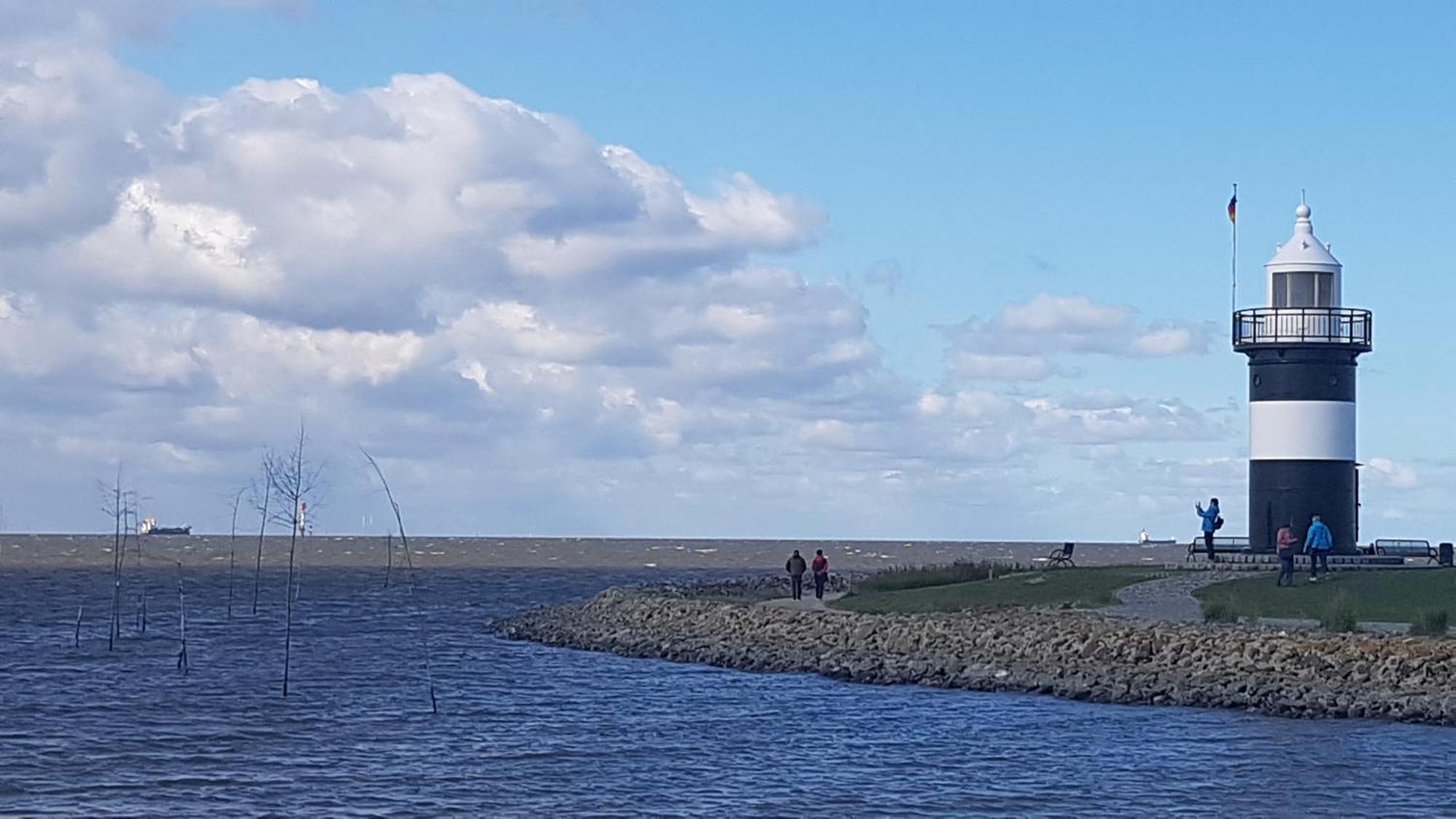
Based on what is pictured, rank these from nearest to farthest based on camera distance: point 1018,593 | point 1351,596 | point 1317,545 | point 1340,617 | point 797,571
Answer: point 1340,617 < point 1351,596 < point 1317,545 < point 1018,593 < point 797,571

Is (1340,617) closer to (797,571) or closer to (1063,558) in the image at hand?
(797,571)

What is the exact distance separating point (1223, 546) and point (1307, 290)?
251 inches

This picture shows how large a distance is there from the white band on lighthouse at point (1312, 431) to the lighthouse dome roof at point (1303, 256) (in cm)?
313

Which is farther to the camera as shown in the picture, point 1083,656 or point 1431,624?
point 1083,656

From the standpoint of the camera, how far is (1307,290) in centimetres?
4309

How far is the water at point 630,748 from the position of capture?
75.5ft

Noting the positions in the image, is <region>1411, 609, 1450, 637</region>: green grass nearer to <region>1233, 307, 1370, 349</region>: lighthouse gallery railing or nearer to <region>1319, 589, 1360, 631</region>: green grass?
<region>1319, 589, 1360, 631</region>: green grass

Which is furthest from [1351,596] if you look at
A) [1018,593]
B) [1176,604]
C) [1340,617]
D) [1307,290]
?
[1307,290]

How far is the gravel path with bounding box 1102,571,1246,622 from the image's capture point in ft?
123

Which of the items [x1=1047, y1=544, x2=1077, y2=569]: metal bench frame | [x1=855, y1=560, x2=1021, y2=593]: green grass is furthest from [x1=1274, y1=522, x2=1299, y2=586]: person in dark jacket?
[x1=1047, y1=544, x2=1077, y2=569]: metal bench frame

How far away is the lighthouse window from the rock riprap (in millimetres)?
10253

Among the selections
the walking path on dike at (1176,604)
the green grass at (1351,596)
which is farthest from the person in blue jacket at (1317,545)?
the walking path on dike at (1176,604)

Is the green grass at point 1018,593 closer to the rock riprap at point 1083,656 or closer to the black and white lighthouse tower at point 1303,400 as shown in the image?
the rock riprap at point 1083,656

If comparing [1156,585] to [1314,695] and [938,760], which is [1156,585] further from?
[938,760]
